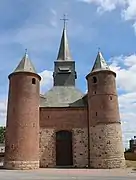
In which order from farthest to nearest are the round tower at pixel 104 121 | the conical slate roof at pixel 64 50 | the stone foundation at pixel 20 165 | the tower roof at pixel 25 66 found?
the conical slate roof at pixel 64 50, the tower roof at pixel 25 66, the round tower at pixel 104 121, the stone foundation at pixel 20 165

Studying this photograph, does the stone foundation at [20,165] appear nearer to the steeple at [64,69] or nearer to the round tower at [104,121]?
the round tower at [104,121]

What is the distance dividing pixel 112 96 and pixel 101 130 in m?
4.36

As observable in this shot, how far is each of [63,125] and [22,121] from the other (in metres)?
5.44

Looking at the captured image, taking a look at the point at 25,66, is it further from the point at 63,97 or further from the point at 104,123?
the point at 104,123

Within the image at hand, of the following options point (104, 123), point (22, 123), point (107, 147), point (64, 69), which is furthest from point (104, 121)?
point (64, 69)

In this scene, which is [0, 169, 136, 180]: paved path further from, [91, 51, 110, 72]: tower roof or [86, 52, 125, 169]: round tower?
[91, 51, 110, 72]: tower roof

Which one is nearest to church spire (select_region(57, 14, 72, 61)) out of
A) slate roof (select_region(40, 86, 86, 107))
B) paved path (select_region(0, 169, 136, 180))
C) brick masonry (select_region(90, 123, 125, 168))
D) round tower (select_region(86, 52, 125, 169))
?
slate roof (select_region(40, 86, 86, 107))

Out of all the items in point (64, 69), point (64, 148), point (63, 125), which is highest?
point (64, 69)

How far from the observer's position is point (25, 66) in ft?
109

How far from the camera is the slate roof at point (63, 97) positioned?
34875 mm

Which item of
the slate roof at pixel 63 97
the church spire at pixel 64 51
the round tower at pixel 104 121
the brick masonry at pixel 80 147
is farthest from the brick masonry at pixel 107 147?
the church spire at pixel 64 51

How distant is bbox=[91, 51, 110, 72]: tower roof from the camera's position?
33.9m

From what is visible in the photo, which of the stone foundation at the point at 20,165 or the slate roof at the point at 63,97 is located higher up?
the slate roof at the point at 63,97

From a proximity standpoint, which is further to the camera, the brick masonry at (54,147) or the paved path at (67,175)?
the brick masonry at (54,147)
